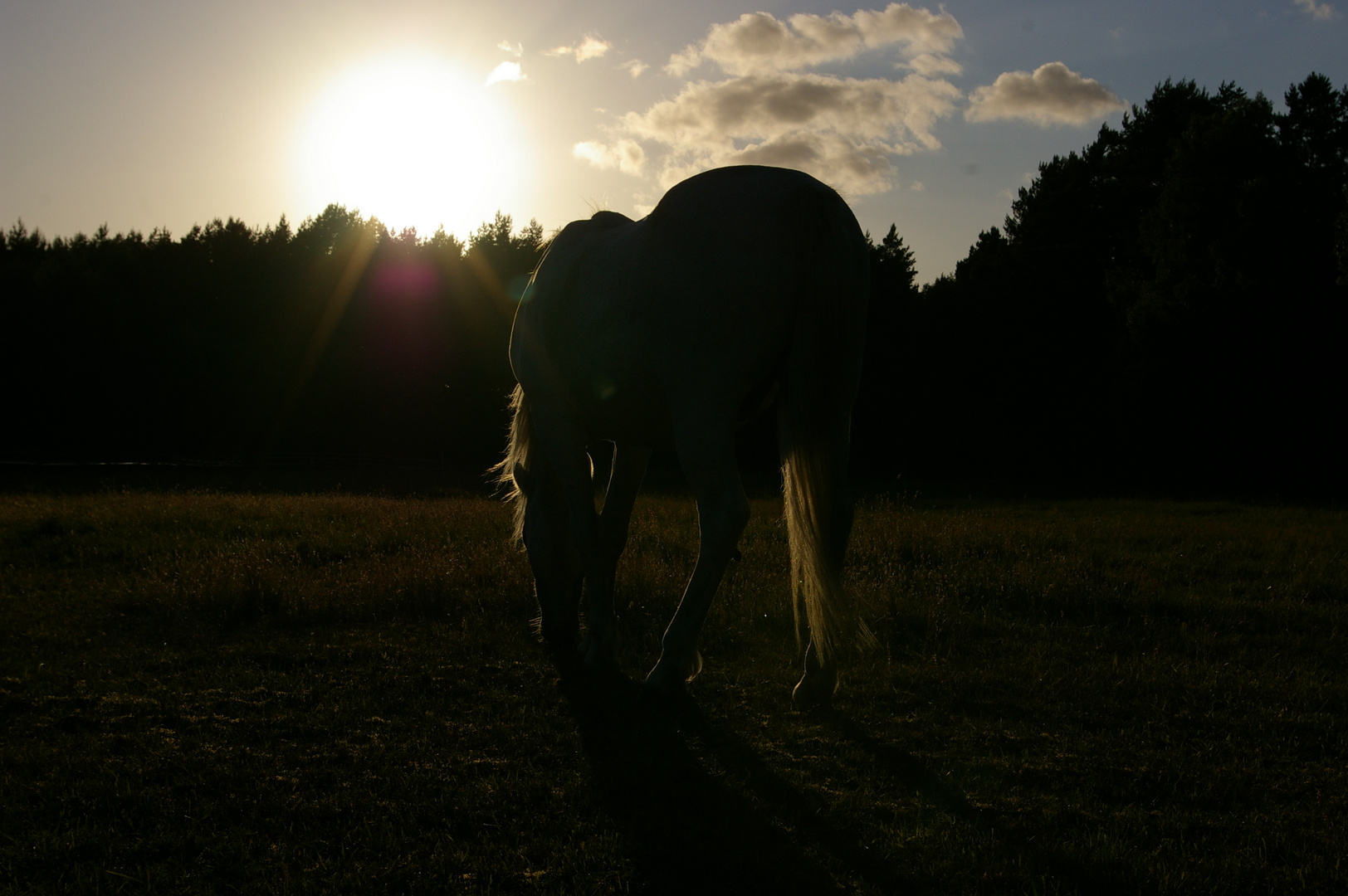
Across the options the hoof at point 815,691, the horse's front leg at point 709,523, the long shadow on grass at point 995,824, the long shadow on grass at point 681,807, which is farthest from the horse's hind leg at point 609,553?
the long shadow on grass at point 995,824

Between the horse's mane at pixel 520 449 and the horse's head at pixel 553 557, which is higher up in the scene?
the horse's mane at pixel 520 449

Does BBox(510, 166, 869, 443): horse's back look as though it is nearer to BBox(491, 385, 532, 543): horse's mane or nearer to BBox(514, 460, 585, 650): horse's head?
BBox(514, 460, 585, 650): horse's head

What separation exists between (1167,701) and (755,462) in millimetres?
36657

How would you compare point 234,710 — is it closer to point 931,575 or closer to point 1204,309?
point 931,575

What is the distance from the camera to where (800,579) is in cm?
414

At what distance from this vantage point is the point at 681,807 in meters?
3.04

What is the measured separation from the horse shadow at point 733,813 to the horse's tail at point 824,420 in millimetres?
581

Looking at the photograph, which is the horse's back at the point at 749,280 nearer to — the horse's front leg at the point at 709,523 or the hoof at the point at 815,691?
the horse's front leg at the point at 709,523

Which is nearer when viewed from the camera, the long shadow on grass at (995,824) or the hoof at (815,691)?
the long shadow on grass at (995,824)

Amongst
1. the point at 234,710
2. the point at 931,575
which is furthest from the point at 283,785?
the point at 931,575

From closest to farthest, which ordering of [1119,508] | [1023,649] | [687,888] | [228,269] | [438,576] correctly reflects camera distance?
[687,888], [1023,649], [438,576], [1119,508], [228,269]

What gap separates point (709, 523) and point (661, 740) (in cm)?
100

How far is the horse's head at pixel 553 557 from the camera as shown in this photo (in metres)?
5.35

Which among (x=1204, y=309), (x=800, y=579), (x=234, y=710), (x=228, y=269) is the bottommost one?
(x=234, y=710)
